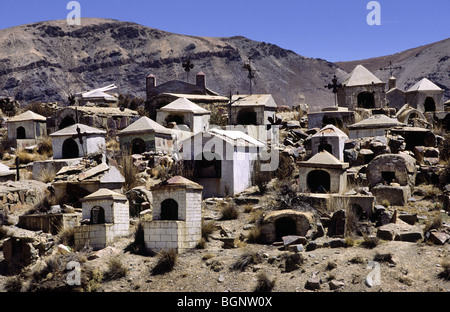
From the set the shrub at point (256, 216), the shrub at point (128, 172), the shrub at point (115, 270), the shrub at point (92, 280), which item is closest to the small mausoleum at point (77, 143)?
the shrub at point (128, 172)

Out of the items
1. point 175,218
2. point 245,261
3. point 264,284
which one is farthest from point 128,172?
point 264,284

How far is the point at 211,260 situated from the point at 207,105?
17.4m

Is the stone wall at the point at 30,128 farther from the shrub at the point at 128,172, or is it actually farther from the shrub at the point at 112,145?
the shrub at the point at 128,172

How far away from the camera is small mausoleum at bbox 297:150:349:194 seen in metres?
18.8

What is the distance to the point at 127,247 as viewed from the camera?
52.3 ft

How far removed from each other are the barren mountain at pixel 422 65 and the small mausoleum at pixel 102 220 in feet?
187

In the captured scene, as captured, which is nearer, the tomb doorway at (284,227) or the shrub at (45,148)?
the tomb doorway at (284,227)

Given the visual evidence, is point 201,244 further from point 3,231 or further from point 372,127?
point 372,127

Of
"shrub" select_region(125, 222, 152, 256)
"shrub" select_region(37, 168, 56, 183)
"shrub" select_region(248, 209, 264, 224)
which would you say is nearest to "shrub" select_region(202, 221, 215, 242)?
"shrub" select_region(248, 209, 264, 224)

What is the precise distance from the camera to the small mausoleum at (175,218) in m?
15.5

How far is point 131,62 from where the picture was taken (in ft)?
268

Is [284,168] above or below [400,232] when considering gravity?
above

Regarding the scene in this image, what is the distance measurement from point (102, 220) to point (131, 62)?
222 feet
